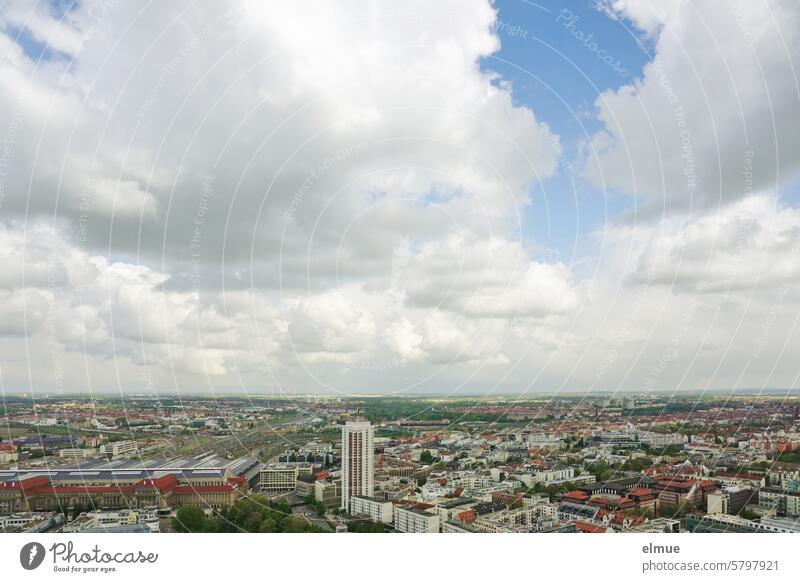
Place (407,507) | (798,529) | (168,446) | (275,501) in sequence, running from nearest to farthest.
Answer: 1. (798,529)
2. (407,507)
3. (275,501)
4. (168,446)

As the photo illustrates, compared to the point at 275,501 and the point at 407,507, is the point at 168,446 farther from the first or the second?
the point at 407,507

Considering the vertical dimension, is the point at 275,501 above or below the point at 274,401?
below
